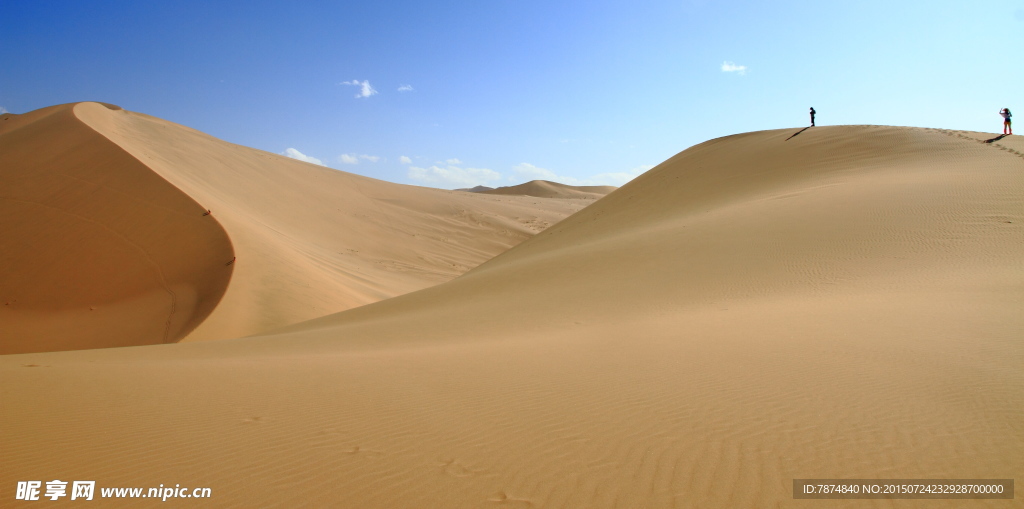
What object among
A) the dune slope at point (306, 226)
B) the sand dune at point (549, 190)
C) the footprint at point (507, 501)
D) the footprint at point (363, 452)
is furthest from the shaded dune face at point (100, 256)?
the sand dune at point (549, 190)

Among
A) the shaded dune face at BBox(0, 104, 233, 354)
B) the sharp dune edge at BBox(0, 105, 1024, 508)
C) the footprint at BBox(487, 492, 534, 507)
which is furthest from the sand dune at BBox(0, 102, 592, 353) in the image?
the footprint at BBox(487, 492, 534, 507)

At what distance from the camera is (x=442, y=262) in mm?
27406

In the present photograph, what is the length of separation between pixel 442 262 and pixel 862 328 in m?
22.8

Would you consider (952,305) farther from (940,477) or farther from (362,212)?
(362,212)

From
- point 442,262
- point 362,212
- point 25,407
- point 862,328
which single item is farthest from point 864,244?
point 362,212

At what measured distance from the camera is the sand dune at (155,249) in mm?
13281

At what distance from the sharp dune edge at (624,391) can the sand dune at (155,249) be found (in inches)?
199

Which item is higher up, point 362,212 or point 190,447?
point 362,212

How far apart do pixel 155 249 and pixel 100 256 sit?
128cm

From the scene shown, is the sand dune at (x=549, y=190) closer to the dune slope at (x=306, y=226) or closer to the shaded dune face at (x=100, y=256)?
the dune slope at (x=306, y=226)

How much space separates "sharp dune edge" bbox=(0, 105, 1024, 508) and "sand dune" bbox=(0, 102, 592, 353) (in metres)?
5.07

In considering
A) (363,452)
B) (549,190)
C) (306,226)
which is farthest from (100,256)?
(549,190)
